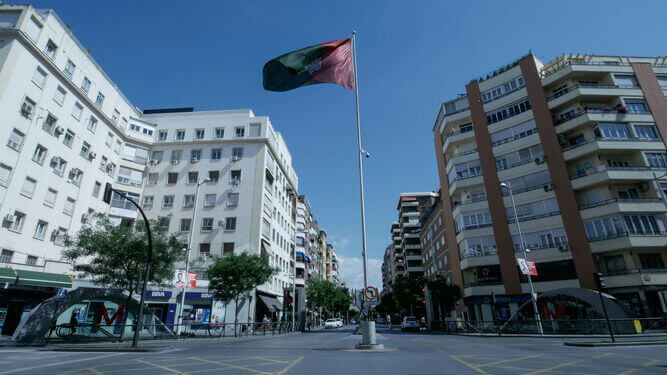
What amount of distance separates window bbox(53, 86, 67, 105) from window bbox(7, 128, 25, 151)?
482 centimetres

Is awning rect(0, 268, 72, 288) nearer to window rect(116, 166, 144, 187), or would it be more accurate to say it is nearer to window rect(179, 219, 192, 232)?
window rect(179, 219, 192, 232)

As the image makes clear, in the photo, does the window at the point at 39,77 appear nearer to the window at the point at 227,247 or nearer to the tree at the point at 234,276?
the tree at the point at 234,276

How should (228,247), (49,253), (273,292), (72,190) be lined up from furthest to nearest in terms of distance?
(273,292) < (228,247) < (72,190) < (49,253)

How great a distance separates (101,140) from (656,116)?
5382cm

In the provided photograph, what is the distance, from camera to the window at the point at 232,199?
38.3m

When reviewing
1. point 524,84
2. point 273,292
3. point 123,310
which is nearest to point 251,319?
point 273,292

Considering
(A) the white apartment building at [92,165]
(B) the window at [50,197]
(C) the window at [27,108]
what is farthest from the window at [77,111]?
(B) the window at [50,197]

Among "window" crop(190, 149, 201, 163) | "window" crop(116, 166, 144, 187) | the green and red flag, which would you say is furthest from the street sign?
"window" crop(116, 166, 144, 187)

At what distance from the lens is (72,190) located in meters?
31.2

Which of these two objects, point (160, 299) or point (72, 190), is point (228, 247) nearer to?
point (160, 299)

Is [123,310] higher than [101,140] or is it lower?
lower

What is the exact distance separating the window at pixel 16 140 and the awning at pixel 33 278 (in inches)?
372

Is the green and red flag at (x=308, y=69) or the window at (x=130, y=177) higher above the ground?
the window at (x=130, y=177)

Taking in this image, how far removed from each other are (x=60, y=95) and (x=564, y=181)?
45645mm
